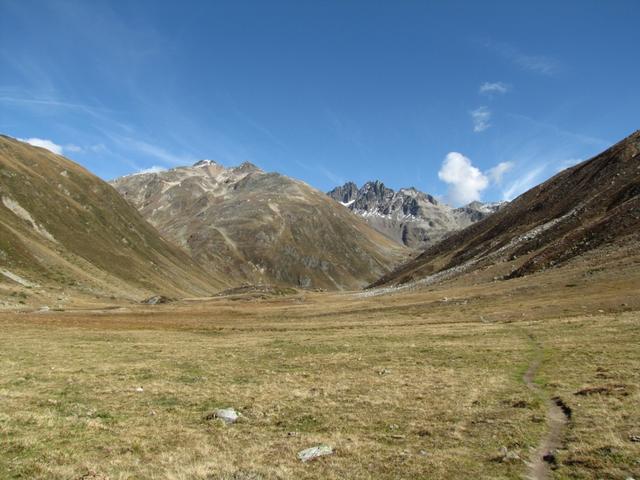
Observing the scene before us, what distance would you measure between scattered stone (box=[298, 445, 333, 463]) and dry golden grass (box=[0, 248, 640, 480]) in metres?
0.31

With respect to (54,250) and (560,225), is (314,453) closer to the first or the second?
(560,225)

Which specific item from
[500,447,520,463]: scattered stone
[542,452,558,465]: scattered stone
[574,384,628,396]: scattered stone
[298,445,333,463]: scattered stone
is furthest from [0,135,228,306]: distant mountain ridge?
[542,452,558,465]: scattered stone

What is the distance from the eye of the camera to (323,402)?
2264 centimetres

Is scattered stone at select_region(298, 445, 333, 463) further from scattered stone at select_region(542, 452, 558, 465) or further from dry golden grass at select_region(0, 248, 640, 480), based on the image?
scattered stone at select_region(542, 452, 558, 465)

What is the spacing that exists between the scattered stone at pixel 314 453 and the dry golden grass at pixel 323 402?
31 centimetres

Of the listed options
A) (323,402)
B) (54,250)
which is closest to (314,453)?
(323,402)

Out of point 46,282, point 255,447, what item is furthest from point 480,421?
point 46,282

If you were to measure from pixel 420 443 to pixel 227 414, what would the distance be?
26.9ft

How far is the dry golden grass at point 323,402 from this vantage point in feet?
48.4

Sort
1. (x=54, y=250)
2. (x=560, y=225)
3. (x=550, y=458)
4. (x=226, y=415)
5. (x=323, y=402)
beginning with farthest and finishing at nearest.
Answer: (x=54, y=250), (x=560, y=225), (x=323, y=402), (x=226, y=415), (x=550, y=458)

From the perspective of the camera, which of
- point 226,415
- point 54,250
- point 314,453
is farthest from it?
point 54,250

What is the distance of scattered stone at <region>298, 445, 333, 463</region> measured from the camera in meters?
15.4

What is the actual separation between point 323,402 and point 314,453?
704 centimetres

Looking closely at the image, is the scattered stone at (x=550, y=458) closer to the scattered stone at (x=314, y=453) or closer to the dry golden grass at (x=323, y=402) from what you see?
the dry golden grass at (x=323, y=402)
